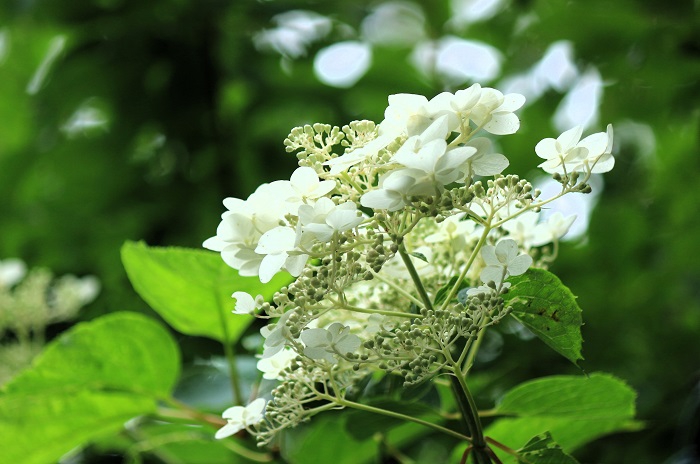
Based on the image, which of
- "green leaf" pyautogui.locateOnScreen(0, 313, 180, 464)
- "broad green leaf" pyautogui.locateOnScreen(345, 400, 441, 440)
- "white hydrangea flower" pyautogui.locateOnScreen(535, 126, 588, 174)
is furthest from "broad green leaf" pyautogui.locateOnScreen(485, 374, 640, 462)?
"green leaf" pyautogui.locateOnScreen(0, 313, 180, 464)

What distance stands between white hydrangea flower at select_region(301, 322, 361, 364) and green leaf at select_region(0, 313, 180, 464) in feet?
1.99

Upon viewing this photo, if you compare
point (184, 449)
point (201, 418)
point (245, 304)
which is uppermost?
point (245, 304)

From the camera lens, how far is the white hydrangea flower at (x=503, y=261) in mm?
646

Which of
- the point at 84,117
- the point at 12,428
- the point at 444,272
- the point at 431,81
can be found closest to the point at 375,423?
the point at 444,272

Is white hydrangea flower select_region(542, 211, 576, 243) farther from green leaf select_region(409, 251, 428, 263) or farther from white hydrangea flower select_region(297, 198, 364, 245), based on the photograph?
white hydrangea flower select_region(297, 198, 364, 245)

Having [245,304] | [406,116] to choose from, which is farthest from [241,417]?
[406,116]

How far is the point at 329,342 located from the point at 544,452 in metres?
0.26

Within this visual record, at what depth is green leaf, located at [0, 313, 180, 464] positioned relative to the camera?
1.15 meters

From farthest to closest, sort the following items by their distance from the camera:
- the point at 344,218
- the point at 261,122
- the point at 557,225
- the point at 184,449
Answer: the point at 261,122, the point at 184,449, the point at 557,225, the point at 344,218

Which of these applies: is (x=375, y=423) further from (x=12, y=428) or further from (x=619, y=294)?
(x=619, y=294)

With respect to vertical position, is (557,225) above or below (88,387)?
above

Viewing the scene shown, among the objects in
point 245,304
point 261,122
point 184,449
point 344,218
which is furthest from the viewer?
point 261,122

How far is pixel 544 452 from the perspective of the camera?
0.73 m

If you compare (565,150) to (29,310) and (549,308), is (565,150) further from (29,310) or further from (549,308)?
(29,310)
